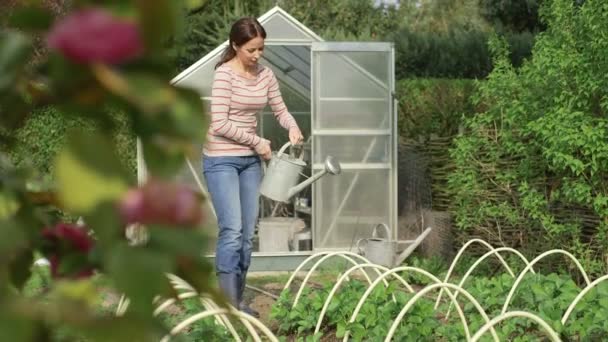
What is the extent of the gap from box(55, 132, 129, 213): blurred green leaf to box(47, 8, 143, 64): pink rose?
4 centimetres

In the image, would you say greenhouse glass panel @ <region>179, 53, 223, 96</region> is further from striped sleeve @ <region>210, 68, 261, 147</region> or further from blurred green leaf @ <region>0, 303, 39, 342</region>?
blurred green leaf @ <region>0, 303, 39, 342</region>

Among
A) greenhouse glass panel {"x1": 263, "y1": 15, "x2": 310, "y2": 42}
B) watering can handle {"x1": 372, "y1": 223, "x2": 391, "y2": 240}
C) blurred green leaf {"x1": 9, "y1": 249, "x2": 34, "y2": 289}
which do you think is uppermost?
greenhouse glass panel {"x1": 263, "y1": 15, "x2": 310, "y2": 42}

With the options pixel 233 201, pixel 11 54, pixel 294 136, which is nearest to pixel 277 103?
pixel 294 136

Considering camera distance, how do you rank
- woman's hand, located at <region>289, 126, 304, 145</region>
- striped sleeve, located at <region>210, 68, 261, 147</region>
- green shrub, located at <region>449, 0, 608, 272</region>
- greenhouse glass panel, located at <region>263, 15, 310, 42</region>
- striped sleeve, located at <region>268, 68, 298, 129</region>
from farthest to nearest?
greenhouse glass panel, located at <region>263, 15, 310, 42</region> < green shrub, located at <region>449, 0, 608, 272</region> < striped sleeve, located at <region>268, 68, 298, 129</region> < woman's hand, located at <region>289, 126, 304, 145</region> < striped sleeve, located at <region>210, 68, 261, 147</region>

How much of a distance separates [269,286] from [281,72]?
1938mm

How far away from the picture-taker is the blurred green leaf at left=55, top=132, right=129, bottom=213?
21.6 inches

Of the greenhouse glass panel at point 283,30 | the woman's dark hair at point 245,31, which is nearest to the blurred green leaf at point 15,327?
the woman's dark hair at point 245,31

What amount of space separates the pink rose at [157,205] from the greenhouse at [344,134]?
22.4ft

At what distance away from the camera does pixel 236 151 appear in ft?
16.6

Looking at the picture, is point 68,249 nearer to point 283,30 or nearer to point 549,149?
point 549,149

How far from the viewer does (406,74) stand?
48.5ft

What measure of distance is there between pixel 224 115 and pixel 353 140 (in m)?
2.57

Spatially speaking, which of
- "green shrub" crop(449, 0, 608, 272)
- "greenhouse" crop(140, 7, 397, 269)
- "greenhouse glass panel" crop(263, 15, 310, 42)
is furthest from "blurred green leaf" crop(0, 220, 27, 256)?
"greenhouse glass panel" crop(263, 15, 310, 42)

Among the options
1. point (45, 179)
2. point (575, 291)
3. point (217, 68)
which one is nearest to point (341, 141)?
point (217, 68)
